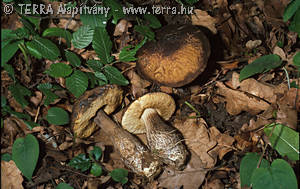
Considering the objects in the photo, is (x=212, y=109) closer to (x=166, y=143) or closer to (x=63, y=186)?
(x=166, y=143)

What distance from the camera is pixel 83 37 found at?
260 centimetres

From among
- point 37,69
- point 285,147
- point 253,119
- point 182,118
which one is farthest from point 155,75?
point 37,69

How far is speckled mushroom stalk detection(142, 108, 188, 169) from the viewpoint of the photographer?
2424 millimetres

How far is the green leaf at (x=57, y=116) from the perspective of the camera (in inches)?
106

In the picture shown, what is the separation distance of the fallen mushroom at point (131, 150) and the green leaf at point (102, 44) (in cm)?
59

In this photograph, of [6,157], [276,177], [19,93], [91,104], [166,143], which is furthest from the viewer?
[19,93]

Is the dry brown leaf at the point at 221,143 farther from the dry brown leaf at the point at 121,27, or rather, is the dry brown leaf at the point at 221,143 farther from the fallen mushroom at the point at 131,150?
the dry brown leaf at the point at 121,27

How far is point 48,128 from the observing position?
9.21 ft

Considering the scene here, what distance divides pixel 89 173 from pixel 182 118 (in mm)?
1230

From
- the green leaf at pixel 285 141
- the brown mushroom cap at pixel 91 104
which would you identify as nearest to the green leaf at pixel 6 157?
the brown mushroom cap at pixel 91 104

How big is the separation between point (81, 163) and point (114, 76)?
3.29ft

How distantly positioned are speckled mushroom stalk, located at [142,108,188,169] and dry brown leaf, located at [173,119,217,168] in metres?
0.13

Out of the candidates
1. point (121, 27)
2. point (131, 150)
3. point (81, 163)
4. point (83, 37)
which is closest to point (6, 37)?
point (83, 37)

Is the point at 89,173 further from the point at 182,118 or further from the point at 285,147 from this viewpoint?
the point at 285,147
